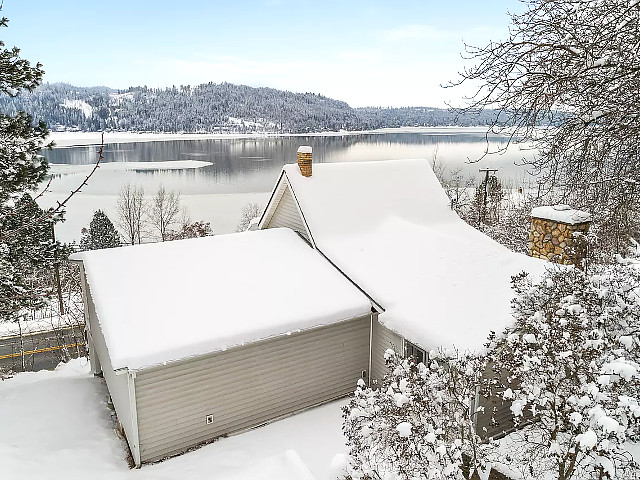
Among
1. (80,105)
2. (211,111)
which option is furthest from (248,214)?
(80,105)

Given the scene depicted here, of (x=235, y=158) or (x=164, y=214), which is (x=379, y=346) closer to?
(x=164, y=214)

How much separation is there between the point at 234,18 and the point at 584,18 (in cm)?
3634

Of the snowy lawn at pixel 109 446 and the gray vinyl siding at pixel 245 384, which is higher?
the gray vinyl siding at pixel 245 384

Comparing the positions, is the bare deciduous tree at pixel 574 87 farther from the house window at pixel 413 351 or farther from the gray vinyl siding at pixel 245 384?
the gray vinyl siding at pixel 245 384

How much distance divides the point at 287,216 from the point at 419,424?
9.66m

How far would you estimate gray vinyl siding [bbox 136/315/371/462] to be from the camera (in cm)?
902

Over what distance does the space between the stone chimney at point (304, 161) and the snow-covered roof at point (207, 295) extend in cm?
262

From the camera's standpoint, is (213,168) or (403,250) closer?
(403,250)

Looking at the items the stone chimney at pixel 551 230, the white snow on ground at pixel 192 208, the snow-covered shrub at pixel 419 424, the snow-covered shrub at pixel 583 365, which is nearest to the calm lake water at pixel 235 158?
the white snow on ground at pixel 192 208

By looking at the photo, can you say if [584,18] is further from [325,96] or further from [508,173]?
[325,96]

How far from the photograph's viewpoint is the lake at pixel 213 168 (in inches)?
2054

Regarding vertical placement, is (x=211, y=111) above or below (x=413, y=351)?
above

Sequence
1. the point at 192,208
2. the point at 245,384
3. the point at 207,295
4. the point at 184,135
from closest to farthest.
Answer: the point at 245,384 → the point at 207,295 → the point at 192,208 → the point at 184,135

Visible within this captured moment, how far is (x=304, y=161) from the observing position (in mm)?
14336
